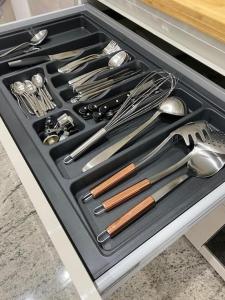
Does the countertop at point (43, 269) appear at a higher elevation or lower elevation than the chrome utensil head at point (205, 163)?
lower

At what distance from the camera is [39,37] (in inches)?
32.9

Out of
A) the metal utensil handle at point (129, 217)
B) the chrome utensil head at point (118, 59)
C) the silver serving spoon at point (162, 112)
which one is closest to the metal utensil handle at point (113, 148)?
the silver serving spoon at point (162, 112)

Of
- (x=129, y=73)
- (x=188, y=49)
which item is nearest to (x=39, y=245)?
(x=129, y=73)

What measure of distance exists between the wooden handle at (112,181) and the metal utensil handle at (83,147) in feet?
0.28

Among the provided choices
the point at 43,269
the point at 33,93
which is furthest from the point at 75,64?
the point at 43,269

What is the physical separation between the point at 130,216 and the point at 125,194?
0.05m

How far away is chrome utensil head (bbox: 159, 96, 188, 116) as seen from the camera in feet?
2.05

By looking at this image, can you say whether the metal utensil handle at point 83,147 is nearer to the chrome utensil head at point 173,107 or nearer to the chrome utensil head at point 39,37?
the chrome utensil head at point 173,107

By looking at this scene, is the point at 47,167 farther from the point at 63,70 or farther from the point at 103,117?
the point at 63,70

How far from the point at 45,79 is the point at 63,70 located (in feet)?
0.20

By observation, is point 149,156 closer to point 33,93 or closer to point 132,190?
point 132,190

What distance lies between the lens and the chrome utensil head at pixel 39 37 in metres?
0.83

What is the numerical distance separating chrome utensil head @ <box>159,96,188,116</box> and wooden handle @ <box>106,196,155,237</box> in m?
0.23

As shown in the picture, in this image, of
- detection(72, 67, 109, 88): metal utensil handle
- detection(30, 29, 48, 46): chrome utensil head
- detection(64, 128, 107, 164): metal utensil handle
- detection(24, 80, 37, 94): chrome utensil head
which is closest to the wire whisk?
detection(64, 128, 107, 164): metal utensil handle
